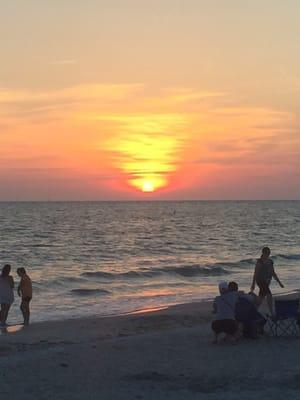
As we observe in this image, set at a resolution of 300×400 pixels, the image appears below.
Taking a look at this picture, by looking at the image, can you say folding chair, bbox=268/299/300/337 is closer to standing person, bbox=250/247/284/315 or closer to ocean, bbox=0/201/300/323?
standing person, bbox=250/247/284/315

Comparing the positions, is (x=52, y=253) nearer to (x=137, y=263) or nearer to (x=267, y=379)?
(x=137, y=263)

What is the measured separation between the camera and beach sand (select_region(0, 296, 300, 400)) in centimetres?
866

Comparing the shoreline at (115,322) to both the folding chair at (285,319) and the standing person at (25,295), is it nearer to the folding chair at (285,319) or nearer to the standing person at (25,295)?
the standing person at (25,295)

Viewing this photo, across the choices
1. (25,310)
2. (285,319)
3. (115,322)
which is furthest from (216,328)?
(25,310)

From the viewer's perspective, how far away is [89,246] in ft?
170

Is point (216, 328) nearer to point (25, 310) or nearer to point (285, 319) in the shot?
point (285, 319)

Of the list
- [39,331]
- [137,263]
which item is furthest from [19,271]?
[137,263]

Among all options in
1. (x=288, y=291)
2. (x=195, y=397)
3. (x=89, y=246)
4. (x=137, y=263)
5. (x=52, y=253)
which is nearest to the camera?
(x=195, y=397)

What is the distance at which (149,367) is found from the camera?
33.3 ft

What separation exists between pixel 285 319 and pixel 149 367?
3422 mm

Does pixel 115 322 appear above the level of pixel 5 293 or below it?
below

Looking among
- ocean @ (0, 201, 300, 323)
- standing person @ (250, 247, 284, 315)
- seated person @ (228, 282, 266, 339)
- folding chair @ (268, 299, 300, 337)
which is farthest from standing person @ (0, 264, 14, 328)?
folding chair @ (268, 299, 300, 337)

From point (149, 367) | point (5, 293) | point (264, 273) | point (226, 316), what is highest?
point (264, 273)

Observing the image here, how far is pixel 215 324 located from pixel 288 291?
12.1 m
